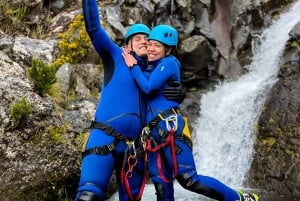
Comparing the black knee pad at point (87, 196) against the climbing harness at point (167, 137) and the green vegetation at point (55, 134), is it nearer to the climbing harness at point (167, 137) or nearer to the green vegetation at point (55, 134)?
the climbing harness at point (167, 137)

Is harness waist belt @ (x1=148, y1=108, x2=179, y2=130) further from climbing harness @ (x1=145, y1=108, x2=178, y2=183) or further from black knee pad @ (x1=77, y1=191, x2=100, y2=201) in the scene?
black knee pad @ (x1=77, y1=191, x2=100, y2=201)

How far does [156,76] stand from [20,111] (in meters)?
2.29

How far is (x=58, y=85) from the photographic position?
816cm

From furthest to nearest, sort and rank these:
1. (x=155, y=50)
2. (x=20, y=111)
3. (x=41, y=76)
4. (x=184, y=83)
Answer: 1. (x=184, y=83)
2. (x=41, y=76)
3. (x=20, y=111)
4. (x=155, y=50)

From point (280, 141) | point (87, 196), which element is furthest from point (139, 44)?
point (280, 141)

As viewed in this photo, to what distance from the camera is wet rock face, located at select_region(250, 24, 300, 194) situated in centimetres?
937

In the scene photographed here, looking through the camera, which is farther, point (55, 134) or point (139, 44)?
point (55, 134)

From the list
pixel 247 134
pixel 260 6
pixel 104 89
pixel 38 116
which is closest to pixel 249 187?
pixel 247 134

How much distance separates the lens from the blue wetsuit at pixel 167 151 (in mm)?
4344

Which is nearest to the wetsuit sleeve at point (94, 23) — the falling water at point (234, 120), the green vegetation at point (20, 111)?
the green vegetation at point (20, 111)

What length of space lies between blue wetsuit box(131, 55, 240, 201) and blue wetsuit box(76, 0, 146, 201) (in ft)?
0.45

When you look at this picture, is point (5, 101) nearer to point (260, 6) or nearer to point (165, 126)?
point (165, 126)

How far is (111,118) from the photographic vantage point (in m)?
4.42

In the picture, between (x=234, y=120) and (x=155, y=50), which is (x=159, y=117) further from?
(x=234, y=120)
